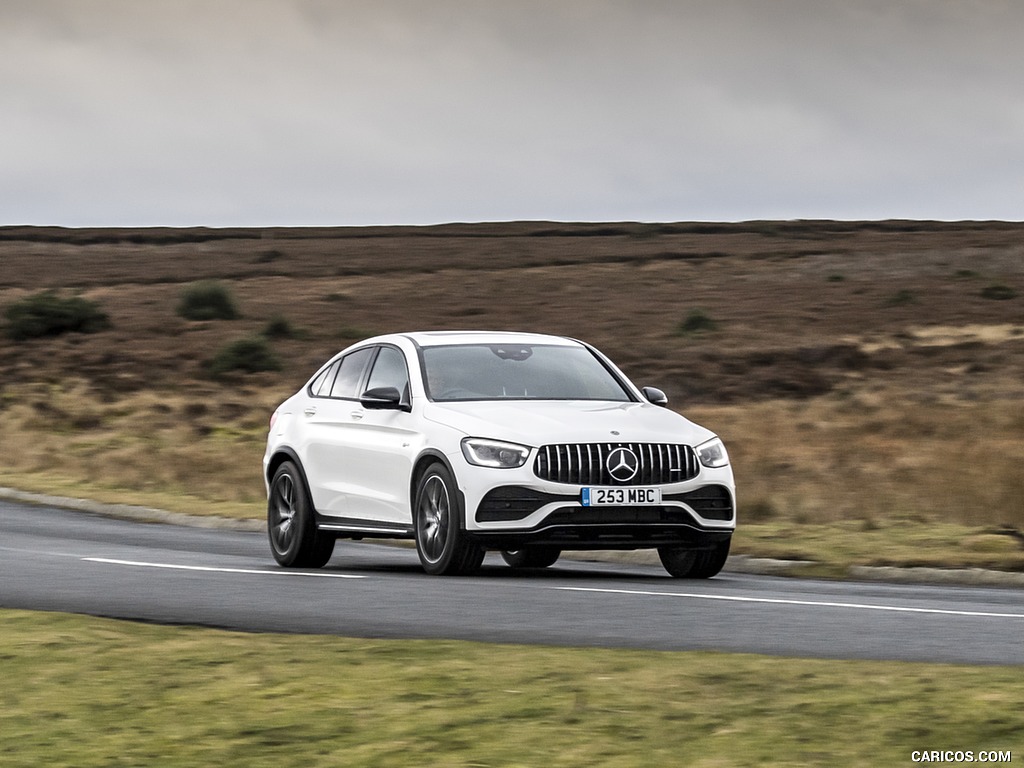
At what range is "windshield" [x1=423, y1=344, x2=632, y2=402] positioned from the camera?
1395 cm

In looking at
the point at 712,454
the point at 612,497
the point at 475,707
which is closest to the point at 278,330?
the point at 712,454

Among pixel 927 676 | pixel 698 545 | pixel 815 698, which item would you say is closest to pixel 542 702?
pixel 815 698

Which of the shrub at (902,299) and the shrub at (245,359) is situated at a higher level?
the shrub at (902,299)

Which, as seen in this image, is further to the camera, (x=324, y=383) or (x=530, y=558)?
(x=530, y=558)

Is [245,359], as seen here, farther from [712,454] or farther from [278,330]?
[712,454]

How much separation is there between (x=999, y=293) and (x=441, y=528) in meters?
61.2

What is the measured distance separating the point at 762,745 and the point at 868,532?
10679mm

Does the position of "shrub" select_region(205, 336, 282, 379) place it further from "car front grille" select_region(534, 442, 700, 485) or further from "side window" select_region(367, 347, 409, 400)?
"car front grille" select_region(534, 442, 700, 485)

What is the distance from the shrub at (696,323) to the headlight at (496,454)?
153ft

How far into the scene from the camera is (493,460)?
12953mm

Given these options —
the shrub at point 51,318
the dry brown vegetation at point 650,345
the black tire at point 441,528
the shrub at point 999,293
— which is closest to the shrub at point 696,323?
the dry brown vegetation at point 650,345

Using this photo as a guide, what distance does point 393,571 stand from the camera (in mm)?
14320

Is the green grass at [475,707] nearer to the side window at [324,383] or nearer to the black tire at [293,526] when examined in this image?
the black tire at [293,526]

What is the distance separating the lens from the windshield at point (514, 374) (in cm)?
1395
